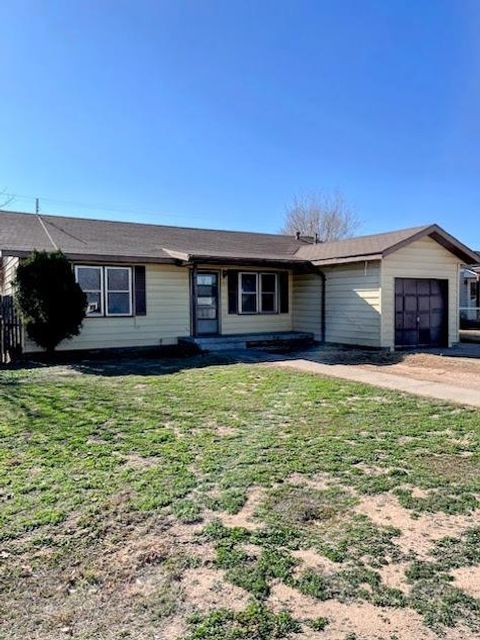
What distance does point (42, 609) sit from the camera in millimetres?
2402

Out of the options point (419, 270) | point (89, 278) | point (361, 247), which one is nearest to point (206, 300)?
point (89, 278)

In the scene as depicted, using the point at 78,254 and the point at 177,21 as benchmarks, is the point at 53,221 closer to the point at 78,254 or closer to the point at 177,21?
the point at 78,254

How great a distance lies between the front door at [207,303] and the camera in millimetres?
14547

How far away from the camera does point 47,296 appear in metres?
10.9

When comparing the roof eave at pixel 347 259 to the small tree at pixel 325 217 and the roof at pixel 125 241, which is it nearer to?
the roof at pixel 125 241

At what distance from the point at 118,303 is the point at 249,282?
14.4 feet

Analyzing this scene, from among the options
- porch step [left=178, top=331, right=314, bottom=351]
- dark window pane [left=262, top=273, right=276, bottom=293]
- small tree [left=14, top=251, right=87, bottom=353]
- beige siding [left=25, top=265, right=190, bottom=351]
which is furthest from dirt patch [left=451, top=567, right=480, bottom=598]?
dark window pane [left=262, top=273, right=276, bottom=293]

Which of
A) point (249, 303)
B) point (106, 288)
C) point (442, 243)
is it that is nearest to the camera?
point (106, 288)

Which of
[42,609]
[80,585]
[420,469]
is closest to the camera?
[42,609]

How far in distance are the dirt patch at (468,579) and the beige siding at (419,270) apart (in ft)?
35.5

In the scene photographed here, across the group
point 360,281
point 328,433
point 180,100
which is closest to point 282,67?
point 180,100

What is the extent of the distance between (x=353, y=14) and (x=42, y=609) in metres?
12.7

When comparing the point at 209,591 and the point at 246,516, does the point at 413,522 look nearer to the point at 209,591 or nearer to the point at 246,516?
the point at 246,516

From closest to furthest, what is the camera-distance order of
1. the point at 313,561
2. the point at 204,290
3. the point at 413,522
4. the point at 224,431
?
the point at 313,561 < the point at 413,522 < the point at 224,431 < the point at 204,290
